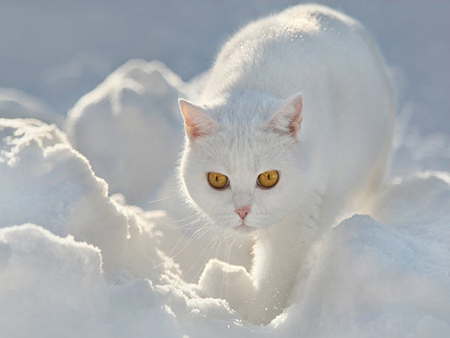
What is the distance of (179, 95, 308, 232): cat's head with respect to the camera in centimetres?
215

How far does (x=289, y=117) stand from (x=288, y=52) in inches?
18.2

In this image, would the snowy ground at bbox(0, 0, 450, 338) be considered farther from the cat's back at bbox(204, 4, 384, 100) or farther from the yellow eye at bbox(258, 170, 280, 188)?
the cat's back at bbox(204, 4, 384, 100)

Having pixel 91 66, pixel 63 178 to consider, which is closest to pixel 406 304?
pixel 63 178

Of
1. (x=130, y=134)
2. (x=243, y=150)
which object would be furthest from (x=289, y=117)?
(x=130, y=134)

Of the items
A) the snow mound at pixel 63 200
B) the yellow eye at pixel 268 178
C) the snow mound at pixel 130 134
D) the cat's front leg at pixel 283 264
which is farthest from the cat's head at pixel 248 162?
the snow mound at pixel 130 134

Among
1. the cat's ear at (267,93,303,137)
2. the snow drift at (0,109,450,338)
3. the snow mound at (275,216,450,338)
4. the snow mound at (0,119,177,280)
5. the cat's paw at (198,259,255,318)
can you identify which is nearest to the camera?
the snow drift at (0,109,450,338)

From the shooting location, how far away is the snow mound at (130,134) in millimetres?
3732

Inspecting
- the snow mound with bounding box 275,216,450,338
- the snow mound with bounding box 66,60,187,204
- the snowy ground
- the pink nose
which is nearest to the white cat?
the pink nose

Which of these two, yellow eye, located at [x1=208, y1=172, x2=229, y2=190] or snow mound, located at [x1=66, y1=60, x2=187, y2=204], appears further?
snow mound, located at [x1=66, y1=60, x2=187, y2=204]

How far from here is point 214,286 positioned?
2.44 meters

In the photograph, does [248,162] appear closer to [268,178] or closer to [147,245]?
[268,178]

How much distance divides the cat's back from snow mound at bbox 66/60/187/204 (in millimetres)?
1054

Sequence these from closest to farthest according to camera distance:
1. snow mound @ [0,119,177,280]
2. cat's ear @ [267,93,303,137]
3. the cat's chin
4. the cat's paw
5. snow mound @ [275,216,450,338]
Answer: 1. snow mound @ [275,216,450,338]
2. snow mound @ [0,119,177,280]
3. cat's ear @ [267,93,303,137]
4. the cat's chin
5. the cat's paw

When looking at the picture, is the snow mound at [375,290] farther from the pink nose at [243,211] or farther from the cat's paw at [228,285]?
the cat's paw at [228,285]
